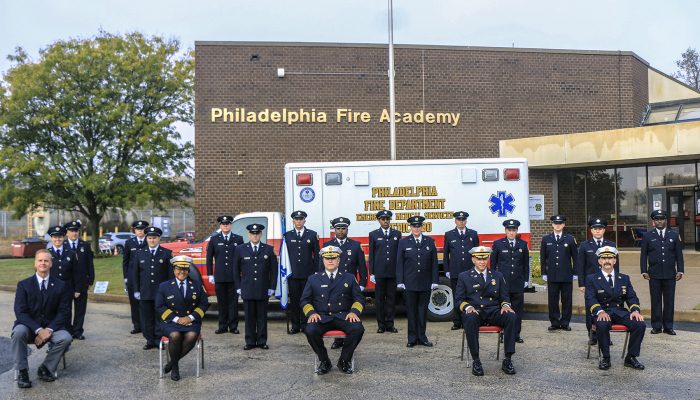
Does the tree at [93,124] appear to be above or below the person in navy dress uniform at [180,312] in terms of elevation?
above

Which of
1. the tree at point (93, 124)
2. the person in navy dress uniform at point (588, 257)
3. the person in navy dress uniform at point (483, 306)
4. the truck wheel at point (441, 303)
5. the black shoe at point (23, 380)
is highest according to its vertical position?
the tree at point (93, 124)

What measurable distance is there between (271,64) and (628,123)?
474 inches

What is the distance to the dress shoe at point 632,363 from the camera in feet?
24.8

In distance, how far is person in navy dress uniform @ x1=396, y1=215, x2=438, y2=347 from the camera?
9.20m

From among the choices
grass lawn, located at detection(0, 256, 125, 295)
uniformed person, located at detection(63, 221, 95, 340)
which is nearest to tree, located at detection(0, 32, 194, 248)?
grass lawn, located at detection(0, 256, 125, 295)

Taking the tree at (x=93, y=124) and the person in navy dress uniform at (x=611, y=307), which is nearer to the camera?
the person in navy dress uniform at (x=611, y=307)

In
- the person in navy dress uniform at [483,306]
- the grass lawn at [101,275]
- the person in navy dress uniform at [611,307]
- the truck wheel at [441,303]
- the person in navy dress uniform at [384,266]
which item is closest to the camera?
the person in navy dress uniform at [483,306]

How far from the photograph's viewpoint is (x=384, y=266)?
10.3 meters

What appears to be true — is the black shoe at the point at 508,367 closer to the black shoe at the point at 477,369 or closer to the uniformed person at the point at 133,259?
the black shoe at the point at 477,369

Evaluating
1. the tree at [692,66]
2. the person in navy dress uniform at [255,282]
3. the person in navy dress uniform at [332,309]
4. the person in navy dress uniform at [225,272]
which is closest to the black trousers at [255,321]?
the person in navy dress uniform at [255,282]

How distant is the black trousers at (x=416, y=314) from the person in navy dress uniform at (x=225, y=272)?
2803 millimetres

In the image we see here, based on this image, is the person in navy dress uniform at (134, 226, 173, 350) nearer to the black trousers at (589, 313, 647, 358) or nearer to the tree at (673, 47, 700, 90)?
the black trousers at (589, 313, 647, 358)

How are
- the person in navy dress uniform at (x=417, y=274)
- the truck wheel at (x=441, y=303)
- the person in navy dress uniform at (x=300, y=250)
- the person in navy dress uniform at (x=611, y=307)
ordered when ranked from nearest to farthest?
the person in navy dress uniform at (x=611, y=307) → the person in navy dress uniform at (x=417, y=274) → the person in navy dress uniform at (x=300, y=250) → the truck wheel at (x=441, y=303)

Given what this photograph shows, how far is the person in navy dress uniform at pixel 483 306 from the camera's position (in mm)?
7465
